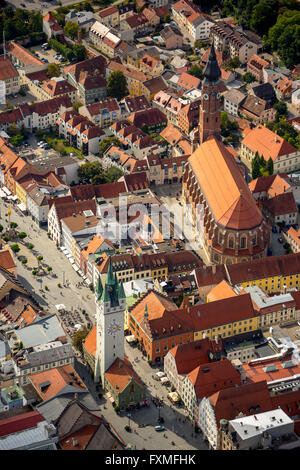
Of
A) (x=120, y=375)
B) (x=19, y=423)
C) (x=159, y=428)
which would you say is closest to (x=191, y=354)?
(x=120, y=375)

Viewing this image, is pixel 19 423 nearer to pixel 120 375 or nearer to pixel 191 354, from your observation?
pixel 120 375

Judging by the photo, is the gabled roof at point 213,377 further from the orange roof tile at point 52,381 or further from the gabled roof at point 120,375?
the orange roof tile at point 52,381

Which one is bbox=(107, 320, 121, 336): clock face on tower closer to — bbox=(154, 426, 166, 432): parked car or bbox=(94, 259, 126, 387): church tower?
bbox=(94, 259, 126, 387): church tower

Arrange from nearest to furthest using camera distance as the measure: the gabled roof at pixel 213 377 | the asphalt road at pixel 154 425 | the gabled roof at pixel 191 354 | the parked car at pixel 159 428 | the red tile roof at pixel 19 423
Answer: the red tile roof at pixel 19 423 < the asphalt road at pixel 154 425 < the parked car at pixel 159 428 < the gabled roof at pixel 213 377 < the gabled roof at pixel 191 354

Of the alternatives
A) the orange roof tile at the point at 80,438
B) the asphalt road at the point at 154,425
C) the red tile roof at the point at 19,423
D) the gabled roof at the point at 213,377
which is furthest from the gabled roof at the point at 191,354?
the red tile roof at the point at 19,423

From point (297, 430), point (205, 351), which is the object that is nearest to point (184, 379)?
point (205, 351)

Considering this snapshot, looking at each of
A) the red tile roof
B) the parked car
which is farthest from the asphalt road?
the red tile roof

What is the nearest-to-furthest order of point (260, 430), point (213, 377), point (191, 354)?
point (260, 430) → point (213, 377) → point (191, 354)

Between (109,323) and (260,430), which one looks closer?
(260,430)
